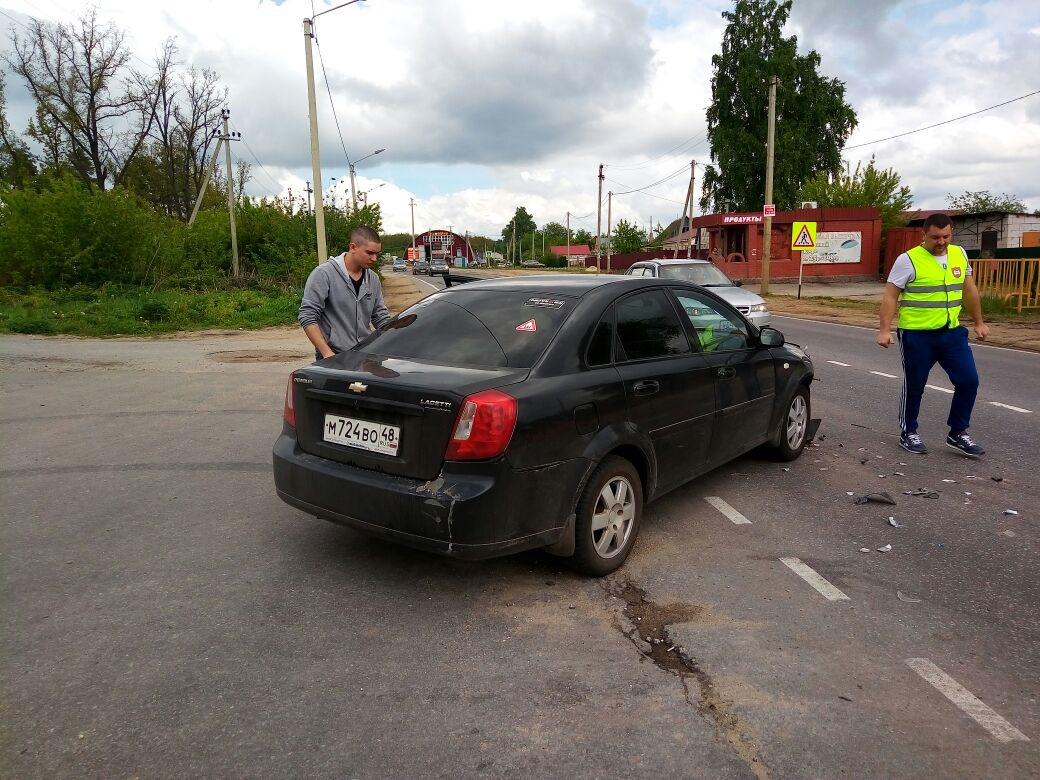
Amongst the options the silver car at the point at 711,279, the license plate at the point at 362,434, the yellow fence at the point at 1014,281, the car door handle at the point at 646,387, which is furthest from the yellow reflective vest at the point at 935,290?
the yellow fence at the point at 1014,281

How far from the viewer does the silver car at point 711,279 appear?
12.9 meters

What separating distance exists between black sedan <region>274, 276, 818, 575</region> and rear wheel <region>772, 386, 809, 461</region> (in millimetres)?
1093

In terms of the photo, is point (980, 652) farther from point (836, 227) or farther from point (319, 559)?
point (836, 227)

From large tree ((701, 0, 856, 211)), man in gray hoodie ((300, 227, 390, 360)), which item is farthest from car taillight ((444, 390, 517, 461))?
large tree ((701, 0, 856, 211))

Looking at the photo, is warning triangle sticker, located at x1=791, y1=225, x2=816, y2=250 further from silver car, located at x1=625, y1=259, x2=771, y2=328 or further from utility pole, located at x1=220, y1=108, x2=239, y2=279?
utility pole, located at x1=220, y1=108, x2=239, y2=279

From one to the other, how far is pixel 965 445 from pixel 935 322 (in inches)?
39.9

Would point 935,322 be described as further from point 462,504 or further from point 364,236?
point 462,504

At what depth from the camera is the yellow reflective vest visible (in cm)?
617

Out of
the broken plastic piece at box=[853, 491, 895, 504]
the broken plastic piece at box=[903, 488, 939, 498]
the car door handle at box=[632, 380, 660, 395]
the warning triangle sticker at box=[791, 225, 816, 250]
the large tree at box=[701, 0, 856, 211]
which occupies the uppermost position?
the large tree at box=[701, 0, 856, 211]

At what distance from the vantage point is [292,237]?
31484 millimetres

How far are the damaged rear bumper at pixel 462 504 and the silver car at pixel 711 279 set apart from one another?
987 cm

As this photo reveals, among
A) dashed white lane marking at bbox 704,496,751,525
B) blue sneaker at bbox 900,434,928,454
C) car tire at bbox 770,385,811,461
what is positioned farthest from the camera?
blue sneaker at bbox 900,434,928,454

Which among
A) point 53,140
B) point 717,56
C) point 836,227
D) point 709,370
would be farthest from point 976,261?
point 53,140

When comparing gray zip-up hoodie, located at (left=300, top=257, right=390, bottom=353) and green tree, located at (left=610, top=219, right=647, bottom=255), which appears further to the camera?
green tree, located at (left=610, top=219, right=647, bottom=255)
